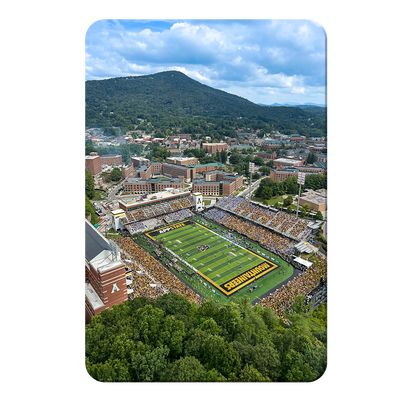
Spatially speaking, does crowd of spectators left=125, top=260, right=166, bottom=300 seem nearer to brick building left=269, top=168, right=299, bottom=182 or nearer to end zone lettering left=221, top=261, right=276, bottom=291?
end zone lettering left=221, top=261, right=276, bottom=291

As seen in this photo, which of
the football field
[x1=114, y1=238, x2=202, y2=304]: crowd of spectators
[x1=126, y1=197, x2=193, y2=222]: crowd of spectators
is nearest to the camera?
[x1=114, y1=238, x2=202, y2=304]: crowd of spectators

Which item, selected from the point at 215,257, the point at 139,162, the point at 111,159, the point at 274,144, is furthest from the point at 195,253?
the point at 274,144

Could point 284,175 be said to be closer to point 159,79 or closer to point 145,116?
point 145,116

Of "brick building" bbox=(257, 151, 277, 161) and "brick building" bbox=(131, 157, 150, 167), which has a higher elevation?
"brick building" bbox=(257, 151, 277, 161)

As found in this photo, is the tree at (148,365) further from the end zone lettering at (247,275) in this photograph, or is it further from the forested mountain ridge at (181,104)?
the forested mountain ridge at (181,104)

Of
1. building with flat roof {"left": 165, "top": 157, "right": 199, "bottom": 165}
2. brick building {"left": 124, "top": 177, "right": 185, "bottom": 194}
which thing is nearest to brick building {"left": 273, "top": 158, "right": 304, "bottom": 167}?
building with flat roof {"left": 165, "top": 157, "right": 199, "bottom": 165}

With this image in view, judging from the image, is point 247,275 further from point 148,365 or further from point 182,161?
point 182,161
